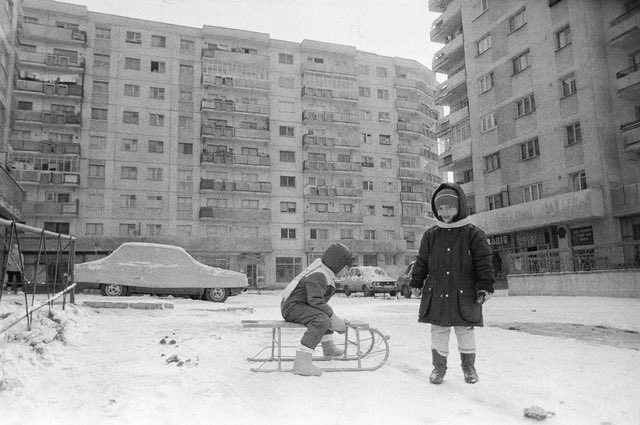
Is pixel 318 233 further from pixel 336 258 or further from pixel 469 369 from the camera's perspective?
pixel 469 369

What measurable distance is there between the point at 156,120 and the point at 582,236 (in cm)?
3248

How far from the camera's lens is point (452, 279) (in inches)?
168

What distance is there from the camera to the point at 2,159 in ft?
62.1

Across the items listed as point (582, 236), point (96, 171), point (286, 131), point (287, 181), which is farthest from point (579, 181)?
point (96, 171)

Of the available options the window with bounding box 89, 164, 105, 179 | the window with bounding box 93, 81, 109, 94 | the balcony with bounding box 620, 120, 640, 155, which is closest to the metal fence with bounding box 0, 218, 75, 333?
the balcony with bounding box 620, 120, 640, 155

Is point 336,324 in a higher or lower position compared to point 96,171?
lower

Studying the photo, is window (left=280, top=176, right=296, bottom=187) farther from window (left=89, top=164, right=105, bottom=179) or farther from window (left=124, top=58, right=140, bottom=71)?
window (left=124, top=58, right=140, bottom=71)

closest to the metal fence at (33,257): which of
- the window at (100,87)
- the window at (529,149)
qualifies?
the window at (529,149)

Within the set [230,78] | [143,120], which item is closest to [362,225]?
[230,78]

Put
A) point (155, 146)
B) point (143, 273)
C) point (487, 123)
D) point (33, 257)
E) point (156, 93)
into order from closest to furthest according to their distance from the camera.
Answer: point (33, 257)
point (143, 273)
point (487, 123)
point (155, 146)
point (156, 93)

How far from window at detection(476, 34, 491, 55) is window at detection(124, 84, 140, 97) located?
26.7 m

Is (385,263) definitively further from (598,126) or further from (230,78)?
(598,126)

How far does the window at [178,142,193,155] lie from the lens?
4106cm

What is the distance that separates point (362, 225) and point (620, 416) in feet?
141
